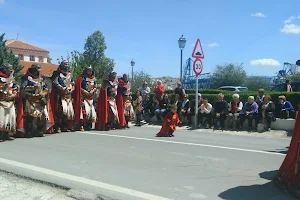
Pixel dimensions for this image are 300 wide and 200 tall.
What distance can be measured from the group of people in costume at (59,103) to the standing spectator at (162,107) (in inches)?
69.8

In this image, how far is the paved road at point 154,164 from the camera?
18.1 feet

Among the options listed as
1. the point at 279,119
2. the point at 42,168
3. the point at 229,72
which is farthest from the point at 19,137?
the point at 229,72

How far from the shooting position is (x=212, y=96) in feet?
48.9

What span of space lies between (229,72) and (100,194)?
35.9 metres

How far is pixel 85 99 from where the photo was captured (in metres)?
12.3

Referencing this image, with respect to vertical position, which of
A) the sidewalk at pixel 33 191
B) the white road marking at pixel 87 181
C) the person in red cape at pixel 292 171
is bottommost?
the sidewalk at pixel 33 191

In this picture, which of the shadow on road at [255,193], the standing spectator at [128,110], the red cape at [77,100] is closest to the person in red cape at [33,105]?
the red cape at [77,100]

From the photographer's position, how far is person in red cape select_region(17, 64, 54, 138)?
10695mm

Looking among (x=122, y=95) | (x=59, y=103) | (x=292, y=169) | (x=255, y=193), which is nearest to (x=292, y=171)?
(x=292, y=169)

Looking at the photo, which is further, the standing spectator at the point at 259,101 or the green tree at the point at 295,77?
the green tree at the point at 295,77

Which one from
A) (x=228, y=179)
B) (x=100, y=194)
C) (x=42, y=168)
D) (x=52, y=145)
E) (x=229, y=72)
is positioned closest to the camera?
(x=100, y=194)

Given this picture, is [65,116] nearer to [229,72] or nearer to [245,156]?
[245,156]

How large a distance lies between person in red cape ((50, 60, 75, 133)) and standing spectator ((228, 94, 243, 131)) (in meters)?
5.63

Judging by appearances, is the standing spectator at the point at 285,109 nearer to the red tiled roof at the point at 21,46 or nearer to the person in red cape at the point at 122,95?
the person in red cape at the point at 122,95
